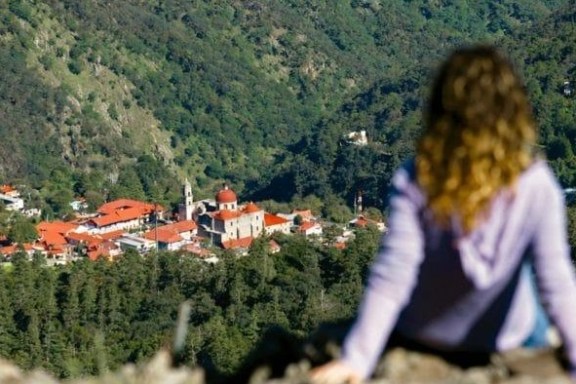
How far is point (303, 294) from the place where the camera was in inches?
1491

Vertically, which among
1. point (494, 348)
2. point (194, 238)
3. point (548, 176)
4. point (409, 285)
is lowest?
point (194, 238)

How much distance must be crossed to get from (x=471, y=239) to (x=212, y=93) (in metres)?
112

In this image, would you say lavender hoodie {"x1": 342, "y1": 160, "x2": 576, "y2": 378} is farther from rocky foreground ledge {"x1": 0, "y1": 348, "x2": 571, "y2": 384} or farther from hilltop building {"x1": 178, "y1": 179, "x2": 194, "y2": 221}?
hilltop building {"x1": 178, "y1": 179, "x2": 194, "y2": 221}

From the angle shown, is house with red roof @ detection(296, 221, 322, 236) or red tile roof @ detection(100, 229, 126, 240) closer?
house with red roof @ detection(296, 221, 322, 236)

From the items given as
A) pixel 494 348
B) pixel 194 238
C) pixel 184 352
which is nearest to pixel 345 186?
pixel 194 238

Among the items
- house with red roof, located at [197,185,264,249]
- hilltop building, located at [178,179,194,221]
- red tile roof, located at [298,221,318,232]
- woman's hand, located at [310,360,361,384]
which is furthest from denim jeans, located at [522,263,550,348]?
hilltop building, located at [178,179,194,221]

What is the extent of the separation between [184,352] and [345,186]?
158 ft

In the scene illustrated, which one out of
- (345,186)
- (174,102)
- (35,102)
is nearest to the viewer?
(345,186)

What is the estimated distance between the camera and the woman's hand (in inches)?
125

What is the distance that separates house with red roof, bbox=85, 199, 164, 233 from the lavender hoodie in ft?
202

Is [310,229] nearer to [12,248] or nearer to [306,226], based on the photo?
[306,226]

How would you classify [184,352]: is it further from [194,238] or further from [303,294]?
[194,238]

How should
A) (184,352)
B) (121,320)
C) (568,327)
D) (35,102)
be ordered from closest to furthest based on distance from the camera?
1. (568,327)
2. (184,352)
3. (121,320)
4. (35,102)

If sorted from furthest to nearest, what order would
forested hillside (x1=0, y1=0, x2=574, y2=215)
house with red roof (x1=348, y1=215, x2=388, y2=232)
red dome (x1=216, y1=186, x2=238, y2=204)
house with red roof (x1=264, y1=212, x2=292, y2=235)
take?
1. forested hillside (x1=0, y1=0, x2=574, y2=215)
2. red dome (x1=216, y1=186, x2=238, y2=204)
3. house with red roof (x1=264, y1=212, x2=292, y2=235)
4. house with red roof (x1=348, y1=215, x2=388, y2=232)
